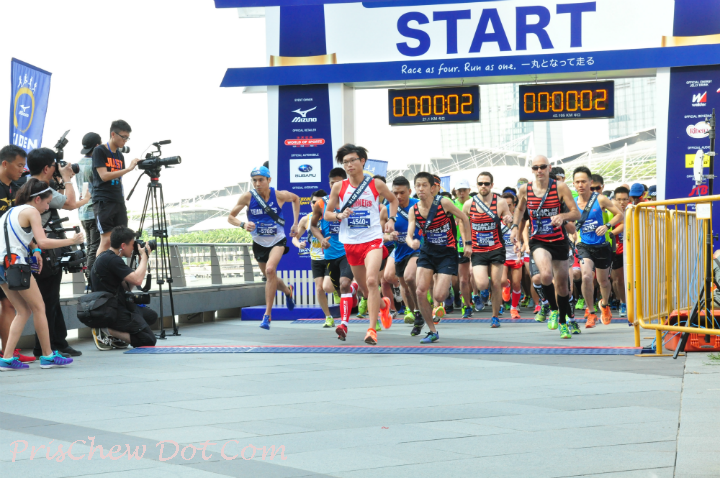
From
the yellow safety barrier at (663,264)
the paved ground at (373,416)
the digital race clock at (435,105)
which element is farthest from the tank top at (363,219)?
the digital race clock at (435,105)

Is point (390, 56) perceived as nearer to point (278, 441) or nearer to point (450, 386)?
point (450, 386)

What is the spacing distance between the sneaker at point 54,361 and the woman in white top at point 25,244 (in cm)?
16

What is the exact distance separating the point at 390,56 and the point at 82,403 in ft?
33.9

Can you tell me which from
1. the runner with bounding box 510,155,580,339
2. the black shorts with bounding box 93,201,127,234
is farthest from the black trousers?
the runner with bounding box 510,155,580,339

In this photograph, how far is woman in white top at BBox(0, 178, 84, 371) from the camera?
314 inches

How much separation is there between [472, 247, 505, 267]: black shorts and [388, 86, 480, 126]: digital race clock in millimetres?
3995

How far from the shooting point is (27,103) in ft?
36.2

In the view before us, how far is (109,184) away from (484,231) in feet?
17.2

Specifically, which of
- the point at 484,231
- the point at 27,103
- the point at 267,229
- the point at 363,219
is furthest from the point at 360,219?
the point at 27,103

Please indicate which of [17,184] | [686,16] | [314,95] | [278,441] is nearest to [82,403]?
[278,441]

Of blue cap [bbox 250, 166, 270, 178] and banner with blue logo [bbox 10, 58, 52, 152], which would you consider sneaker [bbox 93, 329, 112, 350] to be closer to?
banner with blue logo [bbox 10, 58, 52, 152]

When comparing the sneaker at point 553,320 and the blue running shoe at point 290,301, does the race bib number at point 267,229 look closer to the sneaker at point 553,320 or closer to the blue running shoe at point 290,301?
the blue running shoe at point 290,301

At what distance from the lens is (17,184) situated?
29.1 ft

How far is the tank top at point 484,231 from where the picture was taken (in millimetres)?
12398
